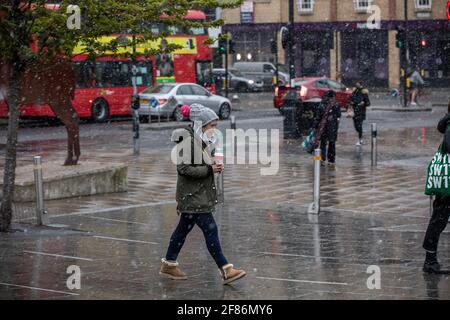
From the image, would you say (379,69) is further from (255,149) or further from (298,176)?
(298,176)

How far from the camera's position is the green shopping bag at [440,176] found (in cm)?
1054

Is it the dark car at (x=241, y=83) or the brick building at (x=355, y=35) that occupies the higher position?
the brick building at (x=355, y=35)

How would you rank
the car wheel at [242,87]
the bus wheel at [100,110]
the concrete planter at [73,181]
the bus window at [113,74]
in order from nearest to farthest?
the concrete planter at [73,181] < the bus wheel at [100,110] < the bus window at [113,74] < the car wheel at [242,87]

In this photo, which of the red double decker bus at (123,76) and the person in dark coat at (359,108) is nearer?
the person in dark coat at (359,108)

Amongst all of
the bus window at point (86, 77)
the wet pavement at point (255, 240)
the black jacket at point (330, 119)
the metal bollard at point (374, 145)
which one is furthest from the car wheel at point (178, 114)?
the metal bollard at point (374, 145)

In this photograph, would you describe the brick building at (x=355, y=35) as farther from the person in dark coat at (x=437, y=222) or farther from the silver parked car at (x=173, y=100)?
the person in dark coat at (x=437, y=222)

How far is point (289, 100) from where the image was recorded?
29.0m

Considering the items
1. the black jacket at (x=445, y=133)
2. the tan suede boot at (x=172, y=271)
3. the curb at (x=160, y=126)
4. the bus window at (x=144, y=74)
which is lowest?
the curb at (x=160, y=126)

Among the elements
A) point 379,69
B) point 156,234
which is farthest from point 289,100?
point 379,69

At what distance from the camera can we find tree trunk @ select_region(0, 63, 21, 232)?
13.4 meters

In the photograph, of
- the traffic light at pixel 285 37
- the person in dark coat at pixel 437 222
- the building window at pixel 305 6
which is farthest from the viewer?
the building window at pixel 305 6

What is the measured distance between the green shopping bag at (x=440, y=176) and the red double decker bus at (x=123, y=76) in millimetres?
25096

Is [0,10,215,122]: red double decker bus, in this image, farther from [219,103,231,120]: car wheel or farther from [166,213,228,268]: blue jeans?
[166,213,228,268]: blue jeans

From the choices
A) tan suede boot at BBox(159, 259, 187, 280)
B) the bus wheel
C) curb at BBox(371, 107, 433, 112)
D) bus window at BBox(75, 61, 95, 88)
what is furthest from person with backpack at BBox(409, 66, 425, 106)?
tan suede boot at BBox(159, 259, 187, 280)
